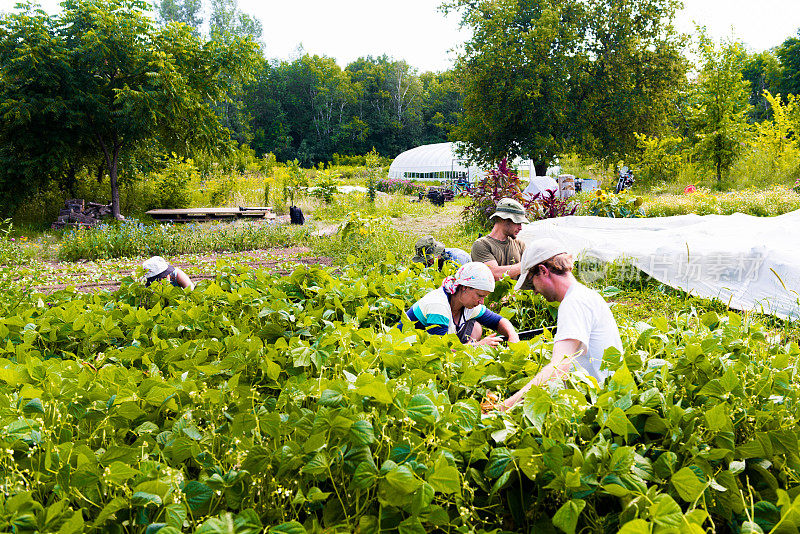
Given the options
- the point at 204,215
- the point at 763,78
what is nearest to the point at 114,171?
the point at 204,215

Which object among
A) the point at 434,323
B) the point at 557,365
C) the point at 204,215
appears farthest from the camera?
the point at 204,215

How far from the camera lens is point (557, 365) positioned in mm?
1819

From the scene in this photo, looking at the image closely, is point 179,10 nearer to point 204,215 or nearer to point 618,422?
point 204,215

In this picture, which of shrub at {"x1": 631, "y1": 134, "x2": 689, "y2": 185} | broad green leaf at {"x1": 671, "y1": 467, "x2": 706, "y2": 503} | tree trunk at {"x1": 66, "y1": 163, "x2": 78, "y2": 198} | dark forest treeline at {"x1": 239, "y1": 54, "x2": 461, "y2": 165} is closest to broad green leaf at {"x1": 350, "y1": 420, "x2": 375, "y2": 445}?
broad green leaf at {"x1": 671, "y1": 467, "x2": 706, "y2": 503}

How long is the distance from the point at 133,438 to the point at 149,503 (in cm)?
51

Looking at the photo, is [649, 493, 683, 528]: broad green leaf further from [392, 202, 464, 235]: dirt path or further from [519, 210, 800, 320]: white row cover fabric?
[392, 202, 464, 235]: dirt path

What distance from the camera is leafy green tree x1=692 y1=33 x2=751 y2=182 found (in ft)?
54.5

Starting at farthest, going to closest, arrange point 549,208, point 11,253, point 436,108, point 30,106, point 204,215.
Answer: point 436,108
point 204,215
point 30,106
point 11,253
point 549,208

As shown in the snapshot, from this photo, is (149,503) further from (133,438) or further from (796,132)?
(796,132)

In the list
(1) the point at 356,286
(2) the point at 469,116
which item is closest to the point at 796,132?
(2) the point at 469,116

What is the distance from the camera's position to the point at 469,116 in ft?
62.6

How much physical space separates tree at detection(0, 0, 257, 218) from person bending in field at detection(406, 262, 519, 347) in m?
12.9

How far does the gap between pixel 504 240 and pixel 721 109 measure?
15.3 metres

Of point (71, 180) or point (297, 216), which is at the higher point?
point (71, 180)
